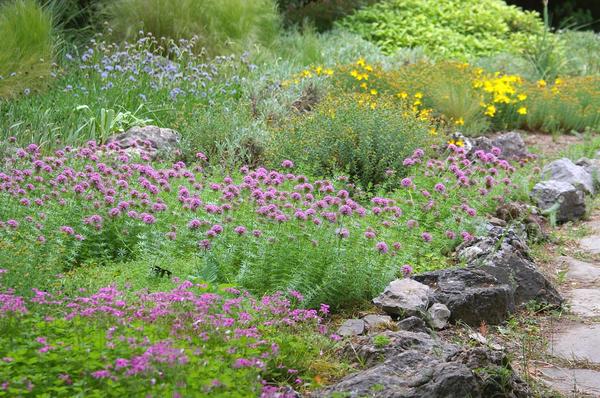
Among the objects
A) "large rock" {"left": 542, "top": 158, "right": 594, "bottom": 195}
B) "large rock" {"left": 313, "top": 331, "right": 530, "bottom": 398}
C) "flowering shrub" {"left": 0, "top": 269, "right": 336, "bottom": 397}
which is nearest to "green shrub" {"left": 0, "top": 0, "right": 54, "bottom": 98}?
"large rock" {"left": 542, "top": 158, "right": 594, "bottom": 195}

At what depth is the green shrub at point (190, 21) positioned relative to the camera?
10078mm

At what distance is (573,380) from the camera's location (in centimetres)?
351

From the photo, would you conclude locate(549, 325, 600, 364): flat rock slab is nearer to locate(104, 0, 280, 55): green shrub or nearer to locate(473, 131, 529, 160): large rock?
locate(473, 131, 529, 160): large rock

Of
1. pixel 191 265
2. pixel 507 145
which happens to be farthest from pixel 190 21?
pixel 191 265

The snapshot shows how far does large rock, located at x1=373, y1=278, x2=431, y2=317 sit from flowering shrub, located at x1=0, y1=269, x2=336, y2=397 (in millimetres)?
491

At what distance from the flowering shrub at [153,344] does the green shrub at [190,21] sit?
22.6 ft

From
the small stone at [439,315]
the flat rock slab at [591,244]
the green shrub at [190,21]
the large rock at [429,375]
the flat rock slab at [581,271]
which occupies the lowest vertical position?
the flat rock slab at [591,244]

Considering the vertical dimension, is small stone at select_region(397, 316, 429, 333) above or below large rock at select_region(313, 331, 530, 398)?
below

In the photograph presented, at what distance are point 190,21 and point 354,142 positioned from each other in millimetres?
4373

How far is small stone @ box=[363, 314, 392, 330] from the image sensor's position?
3.81 m

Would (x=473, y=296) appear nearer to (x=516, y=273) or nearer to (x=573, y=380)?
(x=516, y=273)

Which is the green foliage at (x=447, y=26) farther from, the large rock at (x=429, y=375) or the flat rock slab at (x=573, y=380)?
the large rock at (x=429, y=375)

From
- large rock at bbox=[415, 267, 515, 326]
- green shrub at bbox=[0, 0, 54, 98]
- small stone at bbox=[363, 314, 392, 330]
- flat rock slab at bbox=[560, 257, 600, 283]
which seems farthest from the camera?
green shrub at bbox=[0, 0, 54, 98]

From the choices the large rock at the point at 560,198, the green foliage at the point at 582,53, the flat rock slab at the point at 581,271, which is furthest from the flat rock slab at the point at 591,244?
the green foliage at the point at 582,53
